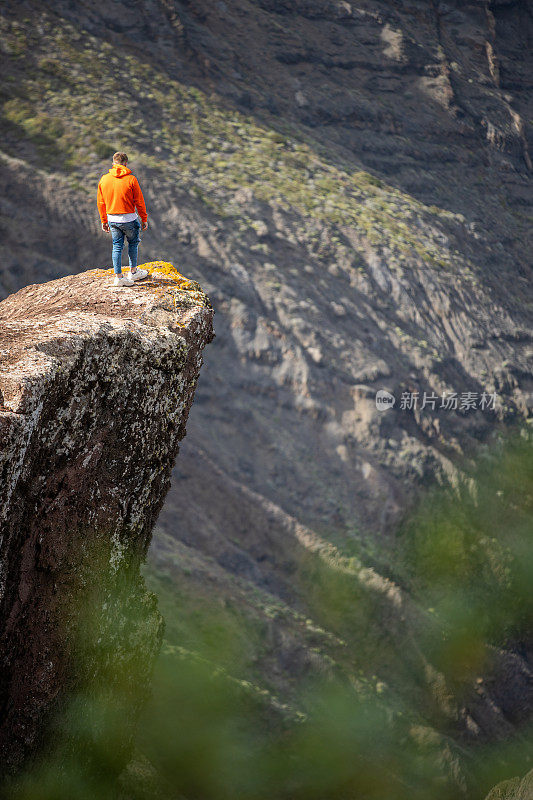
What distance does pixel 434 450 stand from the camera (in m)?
23.6

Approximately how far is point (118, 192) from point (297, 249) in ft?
58.3

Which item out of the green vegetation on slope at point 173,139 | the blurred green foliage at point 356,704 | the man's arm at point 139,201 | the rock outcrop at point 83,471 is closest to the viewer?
the rock outcrop at point 83,471

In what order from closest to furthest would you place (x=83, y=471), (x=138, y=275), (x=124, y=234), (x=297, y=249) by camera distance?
(x=83, y=471) < (x=138, y=275) < (x=124, y=234) < (x=297, y=249)

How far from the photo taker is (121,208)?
9.24m

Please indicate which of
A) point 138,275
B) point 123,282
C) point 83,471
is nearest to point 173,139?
point 138,275

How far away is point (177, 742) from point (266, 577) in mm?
7269

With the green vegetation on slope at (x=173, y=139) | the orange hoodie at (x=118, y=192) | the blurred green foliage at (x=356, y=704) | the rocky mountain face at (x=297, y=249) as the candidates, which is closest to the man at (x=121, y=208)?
the orange hoodie at (x=118, y=192)

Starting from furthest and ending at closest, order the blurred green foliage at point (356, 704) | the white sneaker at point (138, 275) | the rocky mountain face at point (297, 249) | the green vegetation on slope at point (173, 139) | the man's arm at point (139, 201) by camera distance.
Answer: the green vegetation on slope at point (173, 139) → the rocky mountain face at point (297, 249) → the blurred green foliage at point (356, 704) → the man's arm at point (139, 201) → the white sneaker at point (138, 275)

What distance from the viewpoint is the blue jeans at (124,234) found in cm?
931

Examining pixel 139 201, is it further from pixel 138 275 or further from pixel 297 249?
pixel 297 249

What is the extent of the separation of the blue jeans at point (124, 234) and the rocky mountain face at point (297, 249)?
33.7 ft

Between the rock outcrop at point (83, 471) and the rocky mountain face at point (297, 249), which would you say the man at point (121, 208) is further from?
the rocky mountain face at point (297, 249)

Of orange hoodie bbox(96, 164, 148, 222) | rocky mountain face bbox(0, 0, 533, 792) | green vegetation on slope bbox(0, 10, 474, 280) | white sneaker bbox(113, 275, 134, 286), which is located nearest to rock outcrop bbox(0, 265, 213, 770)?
white sneaker bbox(113, 275, 134, 286)

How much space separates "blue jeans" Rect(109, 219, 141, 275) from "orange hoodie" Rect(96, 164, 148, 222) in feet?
0.60
